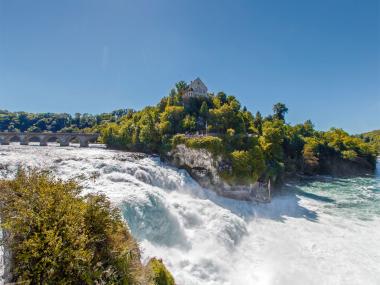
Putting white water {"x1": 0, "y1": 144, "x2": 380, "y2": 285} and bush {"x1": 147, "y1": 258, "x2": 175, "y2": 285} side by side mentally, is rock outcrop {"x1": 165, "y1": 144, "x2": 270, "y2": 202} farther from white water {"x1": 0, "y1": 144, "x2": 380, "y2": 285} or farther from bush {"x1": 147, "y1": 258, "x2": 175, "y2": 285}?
bush {"x1": 147, "y1": 258, "x2": 175, "y2": 285}

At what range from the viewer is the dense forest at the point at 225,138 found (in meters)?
29.8

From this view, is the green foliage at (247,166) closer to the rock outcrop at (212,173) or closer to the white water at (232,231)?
the rock outcrop at (212,173)

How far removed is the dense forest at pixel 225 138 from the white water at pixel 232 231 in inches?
202

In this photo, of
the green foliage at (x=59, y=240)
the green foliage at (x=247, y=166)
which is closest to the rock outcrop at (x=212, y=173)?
the green foliage at (x=247, y=166)

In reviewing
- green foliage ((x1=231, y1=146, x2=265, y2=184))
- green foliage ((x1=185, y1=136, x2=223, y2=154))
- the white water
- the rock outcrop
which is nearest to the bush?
the white water

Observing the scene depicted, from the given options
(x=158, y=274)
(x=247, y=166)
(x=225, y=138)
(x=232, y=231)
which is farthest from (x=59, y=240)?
(x=225, y=138)

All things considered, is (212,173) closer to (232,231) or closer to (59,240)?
(232,231)

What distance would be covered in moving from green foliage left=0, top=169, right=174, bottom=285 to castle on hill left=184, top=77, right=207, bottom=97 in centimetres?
3748

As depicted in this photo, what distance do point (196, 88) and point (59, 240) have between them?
41899 millimetres

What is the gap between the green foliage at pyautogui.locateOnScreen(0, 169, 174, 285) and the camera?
650cm

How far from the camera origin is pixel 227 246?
17.2m

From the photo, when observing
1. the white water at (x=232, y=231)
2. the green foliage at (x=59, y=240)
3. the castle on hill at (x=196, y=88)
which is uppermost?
the castle on hill at (x=196, y=88)

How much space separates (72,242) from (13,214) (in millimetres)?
2309

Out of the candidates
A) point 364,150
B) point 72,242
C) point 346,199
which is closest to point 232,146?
point 346,199
